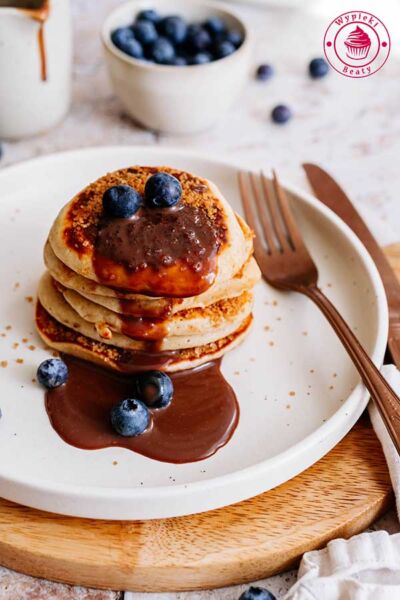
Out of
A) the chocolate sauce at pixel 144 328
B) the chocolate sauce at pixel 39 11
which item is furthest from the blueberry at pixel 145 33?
the chocolate sauce at pixel 144 328

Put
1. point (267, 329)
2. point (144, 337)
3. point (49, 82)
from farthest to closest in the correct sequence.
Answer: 1. point (49, 82)
2. point (267, 329)
3. point (144, 337)

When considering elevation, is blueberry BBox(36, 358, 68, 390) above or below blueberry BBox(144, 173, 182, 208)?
below

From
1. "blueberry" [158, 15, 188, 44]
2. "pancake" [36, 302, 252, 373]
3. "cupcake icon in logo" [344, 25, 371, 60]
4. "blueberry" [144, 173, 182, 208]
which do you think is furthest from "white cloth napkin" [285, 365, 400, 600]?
"blueberry" [158, 15, 188, 44]

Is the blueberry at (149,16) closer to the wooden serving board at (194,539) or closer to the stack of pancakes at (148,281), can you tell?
the stack of pancakes at (148,281)

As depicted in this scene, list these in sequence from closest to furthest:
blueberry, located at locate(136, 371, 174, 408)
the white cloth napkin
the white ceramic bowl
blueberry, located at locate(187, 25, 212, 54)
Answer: the white cloth napkin → blueberry, located at locate(136, 371, 174, 408) → the white ceramic bowl → blueberry, located at locate(187, 25, 212, 54)

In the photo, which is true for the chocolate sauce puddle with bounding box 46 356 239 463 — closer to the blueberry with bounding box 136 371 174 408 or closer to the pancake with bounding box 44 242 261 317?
the blueberry with bounding box 136 371 174 408

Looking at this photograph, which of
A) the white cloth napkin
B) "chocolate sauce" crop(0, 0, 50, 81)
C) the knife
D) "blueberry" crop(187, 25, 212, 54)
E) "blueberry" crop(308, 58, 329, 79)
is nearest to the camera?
the white cloth napkin

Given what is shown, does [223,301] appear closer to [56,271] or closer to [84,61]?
[56,271]

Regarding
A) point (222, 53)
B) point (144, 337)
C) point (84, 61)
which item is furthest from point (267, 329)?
point (84, 61)
